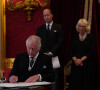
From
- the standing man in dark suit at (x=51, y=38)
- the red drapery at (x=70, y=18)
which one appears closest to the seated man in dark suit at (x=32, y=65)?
the standing man in dark suit at (x=51, y=38)

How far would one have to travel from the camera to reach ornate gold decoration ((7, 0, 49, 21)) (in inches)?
238

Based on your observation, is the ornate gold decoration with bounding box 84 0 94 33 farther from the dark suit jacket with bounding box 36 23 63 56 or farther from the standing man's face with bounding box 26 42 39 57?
the standing man's face with bounding box 26 42 39 57

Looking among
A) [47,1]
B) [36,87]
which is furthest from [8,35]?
[36,87]

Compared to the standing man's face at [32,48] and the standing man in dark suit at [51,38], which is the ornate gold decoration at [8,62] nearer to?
the standing man in dark suit at [51,38]

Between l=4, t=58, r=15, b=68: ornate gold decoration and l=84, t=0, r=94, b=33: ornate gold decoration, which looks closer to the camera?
l=84, t=0, r=94, b=33: ornate gold decoration

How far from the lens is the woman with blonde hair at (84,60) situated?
480cm

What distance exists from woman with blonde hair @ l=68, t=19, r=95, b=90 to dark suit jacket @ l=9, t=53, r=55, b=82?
202cm

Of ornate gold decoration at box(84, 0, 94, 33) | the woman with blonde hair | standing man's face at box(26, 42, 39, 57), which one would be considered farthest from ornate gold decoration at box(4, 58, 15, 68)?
standing man's face at box(26, 42, 39, 57)

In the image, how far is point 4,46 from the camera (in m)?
6.18

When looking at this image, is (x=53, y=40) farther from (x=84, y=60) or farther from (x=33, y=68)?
(x=33, y=68)

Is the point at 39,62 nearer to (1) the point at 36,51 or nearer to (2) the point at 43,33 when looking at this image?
(1) the point at 36,51

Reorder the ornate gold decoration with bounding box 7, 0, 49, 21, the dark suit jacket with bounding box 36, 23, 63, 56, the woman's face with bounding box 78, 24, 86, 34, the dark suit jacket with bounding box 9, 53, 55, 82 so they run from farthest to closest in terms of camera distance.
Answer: the ornate gold decoration with bounding box 7, 0, 49, 21, the woman's face with bounding box 78, 24, 86, 34, the dark suit jacket with bounding box 36, 23, 63, 56, the dark suit jacket with bounding box 9, 53, 55, 82

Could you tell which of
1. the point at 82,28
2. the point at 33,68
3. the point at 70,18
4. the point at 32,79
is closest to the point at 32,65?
the point at 33,68

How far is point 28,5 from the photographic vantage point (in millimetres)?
6051
